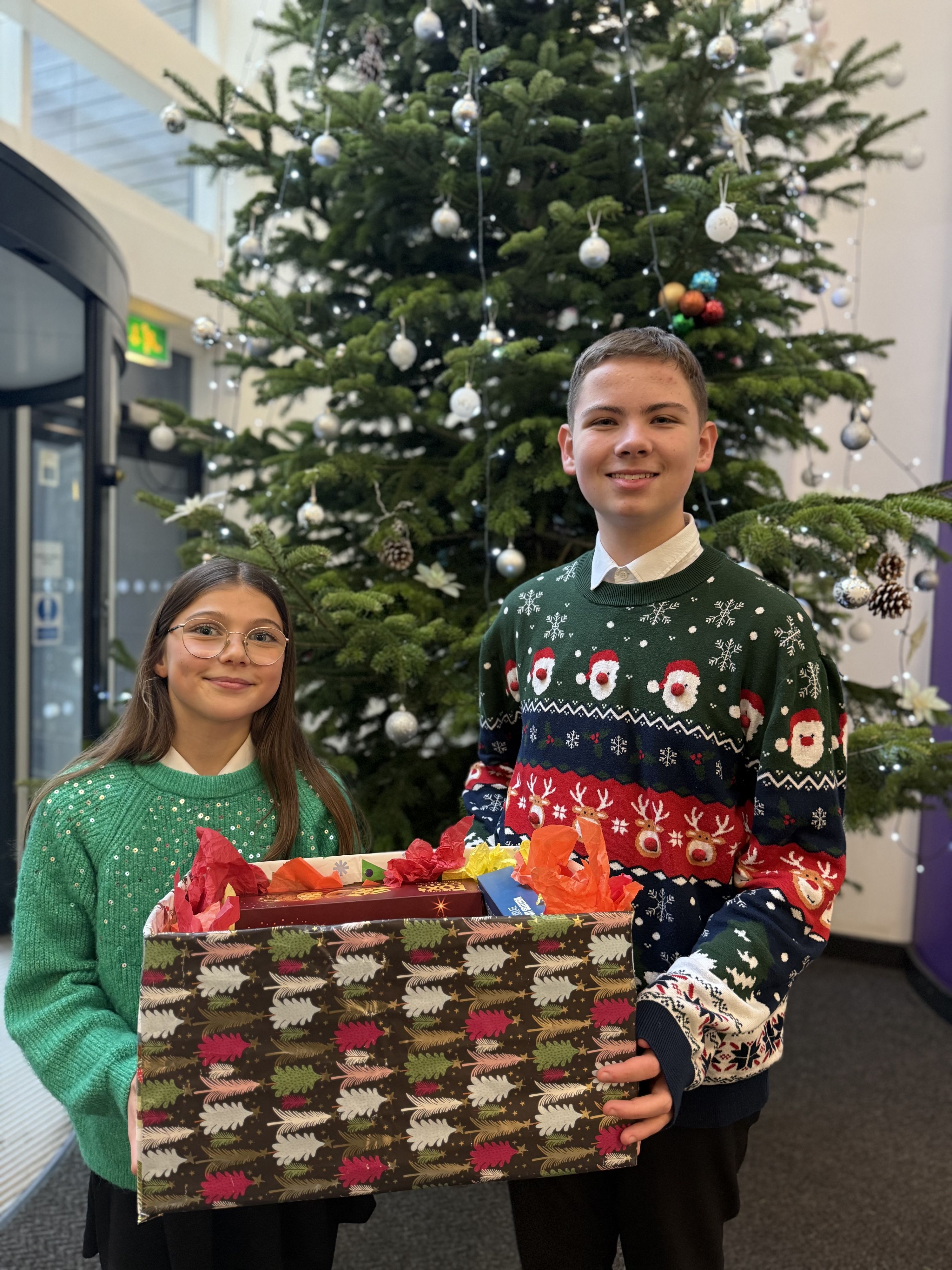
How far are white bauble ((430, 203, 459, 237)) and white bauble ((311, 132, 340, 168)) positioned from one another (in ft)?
0.98

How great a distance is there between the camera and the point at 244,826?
1475 mm

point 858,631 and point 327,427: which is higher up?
point 327,427

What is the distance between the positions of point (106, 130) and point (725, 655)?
5430mm

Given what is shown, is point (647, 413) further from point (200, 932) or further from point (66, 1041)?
point (66, 1041)

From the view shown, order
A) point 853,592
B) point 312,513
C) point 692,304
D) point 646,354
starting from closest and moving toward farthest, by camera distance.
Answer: point 646,354, point 853,592, point 692,304, point 312,513

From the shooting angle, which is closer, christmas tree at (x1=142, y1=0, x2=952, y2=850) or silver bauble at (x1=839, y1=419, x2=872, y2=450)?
christmas tree at (x1=142, y1=0, x2=952, y2=850)

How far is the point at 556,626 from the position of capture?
4.83 ft

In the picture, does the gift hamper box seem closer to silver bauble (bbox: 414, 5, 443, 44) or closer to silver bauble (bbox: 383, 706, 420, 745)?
silver bauble (bbox: 383, 706, 420, 745)

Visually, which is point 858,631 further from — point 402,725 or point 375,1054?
point 375,1054

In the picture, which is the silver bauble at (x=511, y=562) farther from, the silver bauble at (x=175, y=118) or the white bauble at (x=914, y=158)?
the white bauble at (x=914, y=158)

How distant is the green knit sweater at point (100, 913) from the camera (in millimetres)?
1225

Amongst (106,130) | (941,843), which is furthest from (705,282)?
(106,130)

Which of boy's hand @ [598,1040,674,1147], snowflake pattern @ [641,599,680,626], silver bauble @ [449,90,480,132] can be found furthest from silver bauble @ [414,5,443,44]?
boy's hand @ [598,1040,674,1147]

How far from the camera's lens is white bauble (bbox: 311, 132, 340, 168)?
7.73 ft
